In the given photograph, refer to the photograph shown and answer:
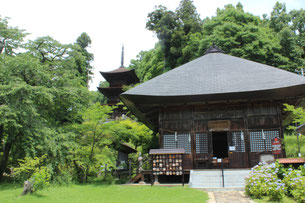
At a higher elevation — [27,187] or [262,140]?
[262,140]

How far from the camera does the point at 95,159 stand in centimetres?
1246

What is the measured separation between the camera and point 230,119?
43.2ft

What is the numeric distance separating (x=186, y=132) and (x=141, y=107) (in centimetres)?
290

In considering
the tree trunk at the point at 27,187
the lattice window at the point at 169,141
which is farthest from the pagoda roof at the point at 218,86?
the tree trunk at the point at 27,187

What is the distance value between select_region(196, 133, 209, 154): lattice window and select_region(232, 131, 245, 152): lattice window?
4.44ft

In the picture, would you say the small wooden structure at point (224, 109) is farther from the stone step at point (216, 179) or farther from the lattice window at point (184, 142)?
the stone step at point (216, 179)

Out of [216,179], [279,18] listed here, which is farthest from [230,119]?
[279,18]

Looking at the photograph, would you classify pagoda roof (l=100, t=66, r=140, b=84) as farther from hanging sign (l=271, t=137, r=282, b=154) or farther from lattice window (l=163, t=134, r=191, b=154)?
hanging sign (l=271, t=137, r=282, b=154)

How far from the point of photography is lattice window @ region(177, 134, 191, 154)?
13227 millimetres

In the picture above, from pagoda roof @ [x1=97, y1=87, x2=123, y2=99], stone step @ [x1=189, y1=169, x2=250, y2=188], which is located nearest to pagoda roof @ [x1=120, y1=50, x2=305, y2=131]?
stone step @ [x1=189, y1=169, x2=250, y2=188]

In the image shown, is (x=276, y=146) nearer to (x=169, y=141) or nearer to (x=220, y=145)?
(x=169, y=141)

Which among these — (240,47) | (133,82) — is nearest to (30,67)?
(240,47)

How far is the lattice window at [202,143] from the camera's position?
→ 1309cm

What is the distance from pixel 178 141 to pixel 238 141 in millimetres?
3016
